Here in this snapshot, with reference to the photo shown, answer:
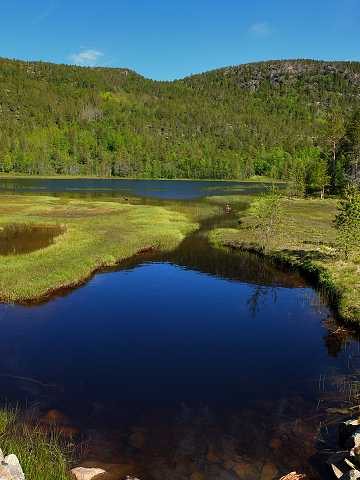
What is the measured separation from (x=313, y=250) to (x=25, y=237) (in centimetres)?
4299

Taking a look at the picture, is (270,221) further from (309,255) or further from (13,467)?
(13,467)

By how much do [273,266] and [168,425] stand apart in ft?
113

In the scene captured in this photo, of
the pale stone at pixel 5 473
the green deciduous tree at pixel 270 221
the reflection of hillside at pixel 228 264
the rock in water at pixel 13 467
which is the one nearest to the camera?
the pale stone at pixel 5 473

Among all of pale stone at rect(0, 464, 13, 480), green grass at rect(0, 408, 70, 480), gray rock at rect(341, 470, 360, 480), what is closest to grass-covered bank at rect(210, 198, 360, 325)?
gray rock at rect(341, 470, 360, 480)

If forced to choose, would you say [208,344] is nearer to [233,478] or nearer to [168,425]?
Result: [168,425]

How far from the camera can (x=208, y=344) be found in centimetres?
2977

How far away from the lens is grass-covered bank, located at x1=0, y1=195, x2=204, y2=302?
40.9 m

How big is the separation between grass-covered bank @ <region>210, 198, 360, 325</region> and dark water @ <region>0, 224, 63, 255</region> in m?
25.8

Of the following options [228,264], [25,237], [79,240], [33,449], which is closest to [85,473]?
[33,449]

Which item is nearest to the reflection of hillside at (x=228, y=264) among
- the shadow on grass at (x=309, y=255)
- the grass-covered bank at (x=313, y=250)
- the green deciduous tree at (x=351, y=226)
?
the grass-covered bank at (x=313, y=250)

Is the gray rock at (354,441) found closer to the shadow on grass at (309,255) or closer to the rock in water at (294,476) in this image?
the rock in water at (294,476)

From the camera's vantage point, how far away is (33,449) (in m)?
16.0

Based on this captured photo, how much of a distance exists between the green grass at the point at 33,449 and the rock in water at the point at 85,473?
391 millimetres

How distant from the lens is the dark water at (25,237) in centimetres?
5610
